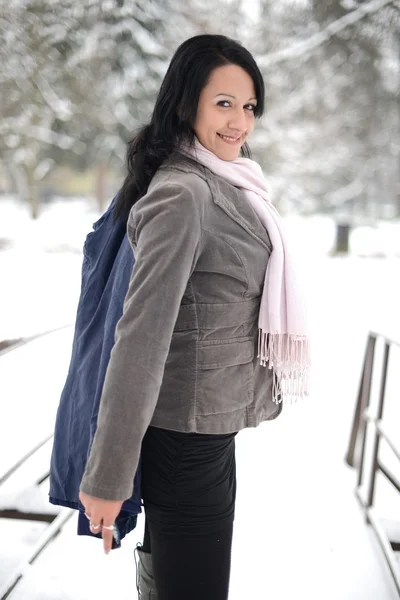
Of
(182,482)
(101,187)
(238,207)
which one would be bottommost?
(182,482)

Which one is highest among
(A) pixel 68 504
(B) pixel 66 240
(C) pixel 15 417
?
(B) pixel 66 240

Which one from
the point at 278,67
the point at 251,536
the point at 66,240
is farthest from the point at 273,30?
the point at 251,536

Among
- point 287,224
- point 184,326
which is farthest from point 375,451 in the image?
point 184,326

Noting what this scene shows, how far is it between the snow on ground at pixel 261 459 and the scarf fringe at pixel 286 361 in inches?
27.0

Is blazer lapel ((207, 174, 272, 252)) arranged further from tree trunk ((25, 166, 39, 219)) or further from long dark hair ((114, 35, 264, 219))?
tree trunk ((25, 166, 39, 219))

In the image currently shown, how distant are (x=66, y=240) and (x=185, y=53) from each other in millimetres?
3262

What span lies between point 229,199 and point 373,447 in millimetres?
1548

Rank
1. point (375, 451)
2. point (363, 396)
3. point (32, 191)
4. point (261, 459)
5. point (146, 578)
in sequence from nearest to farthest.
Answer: point (146, 578) → point (375, 451) → point (363, 396) → point (261, 459) → point (32, 191)

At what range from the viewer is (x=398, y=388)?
3.46 meters

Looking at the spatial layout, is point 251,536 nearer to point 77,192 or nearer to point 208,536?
point 208,536

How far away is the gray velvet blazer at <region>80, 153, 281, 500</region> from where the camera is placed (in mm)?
758

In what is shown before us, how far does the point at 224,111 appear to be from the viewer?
0.92 meters

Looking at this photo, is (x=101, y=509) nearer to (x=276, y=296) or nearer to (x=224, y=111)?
(x=276, y=296)

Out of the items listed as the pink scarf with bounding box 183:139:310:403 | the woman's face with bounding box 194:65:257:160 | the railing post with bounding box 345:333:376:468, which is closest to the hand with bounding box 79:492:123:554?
the pink scarf with bounding box 183:139:310:403
